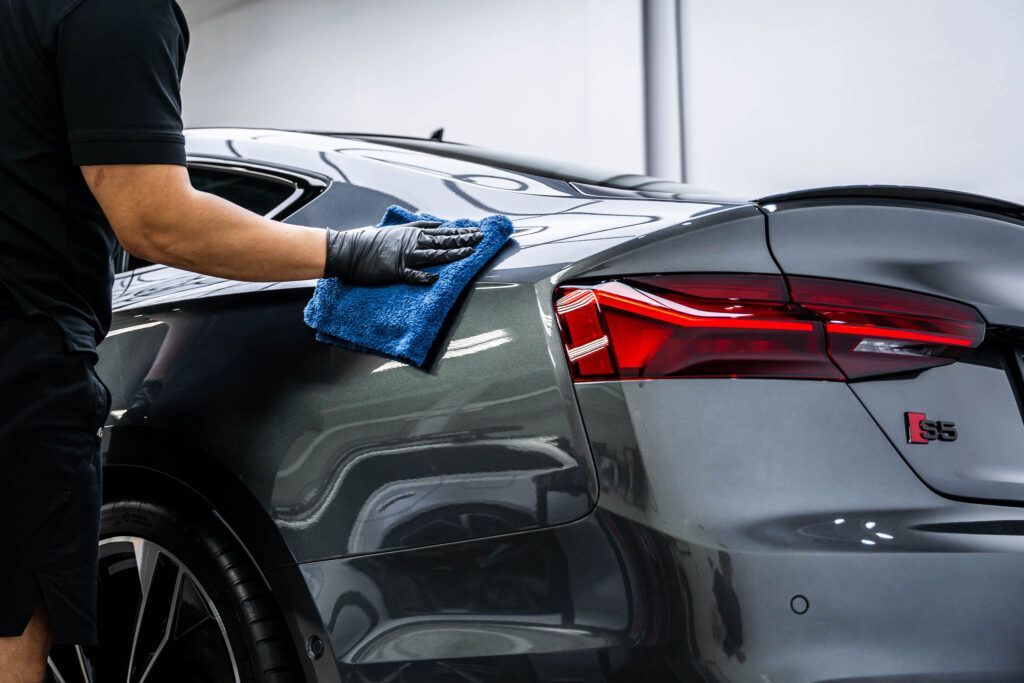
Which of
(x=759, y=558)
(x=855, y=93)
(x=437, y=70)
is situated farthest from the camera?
(x=437, y=70)

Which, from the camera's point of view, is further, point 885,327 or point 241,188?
point 241,188

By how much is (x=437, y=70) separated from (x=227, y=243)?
6.06m

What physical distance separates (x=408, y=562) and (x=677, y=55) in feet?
16.6

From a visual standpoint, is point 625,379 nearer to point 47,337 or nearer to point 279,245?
point 279,245

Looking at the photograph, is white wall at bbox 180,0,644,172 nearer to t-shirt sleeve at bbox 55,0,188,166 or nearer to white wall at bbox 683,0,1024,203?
white wall at bbox 683,0,1024,203

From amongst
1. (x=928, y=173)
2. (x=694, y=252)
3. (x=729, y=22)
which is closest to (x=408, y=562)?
(x=694, y=252)

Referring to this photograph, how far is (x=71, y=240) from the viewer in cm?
118

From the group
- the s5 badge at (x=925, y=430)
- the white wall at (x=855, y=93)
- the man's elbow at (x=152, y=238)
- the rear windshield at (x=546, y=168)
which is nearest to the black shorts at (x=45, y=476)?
the man's elbow at (x=152, y=238)

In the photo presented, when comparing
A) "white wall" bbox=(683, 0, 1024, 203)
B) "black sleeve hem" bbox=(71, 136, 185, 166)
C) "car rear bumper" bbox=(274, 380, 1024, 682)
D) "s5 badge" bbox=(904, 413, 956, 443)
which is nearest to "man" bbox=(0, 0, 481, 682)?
"black sleeve hem" bbox=(71, 136, 185, 166)

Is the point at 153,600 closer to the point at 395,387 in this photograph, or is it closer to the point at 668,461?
the point at 395,387

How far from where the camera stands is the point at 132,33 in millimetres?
1090

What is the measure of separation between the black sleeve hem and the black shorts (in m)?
0.19

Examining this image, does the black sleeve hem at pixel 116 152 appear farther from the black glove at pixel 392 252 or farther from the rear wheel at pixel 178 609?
the rear wheel at pixel 178 609

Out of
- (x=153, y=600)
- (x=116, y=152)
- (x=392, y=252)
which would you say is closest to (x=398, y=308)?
(x=392, y=252)
